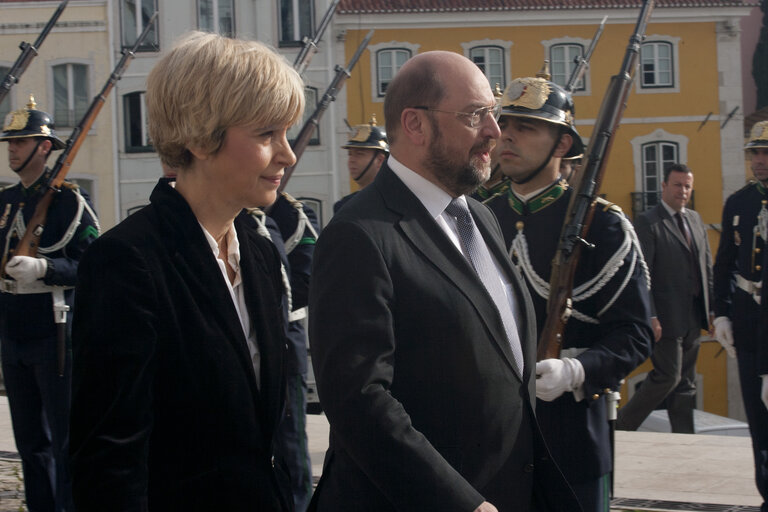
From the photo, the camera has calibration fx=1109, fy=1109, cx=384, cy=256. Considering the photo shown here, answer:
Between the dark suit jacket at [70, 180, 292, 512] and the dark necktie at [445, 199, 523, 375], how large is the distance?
0.65m

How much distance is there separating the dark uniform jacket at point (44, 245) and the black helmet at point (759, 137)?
408 centimetres

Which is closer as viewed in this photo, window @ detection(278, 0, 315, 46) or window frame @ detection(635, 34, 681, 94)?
window @ detection(278, 0, 315, 46)

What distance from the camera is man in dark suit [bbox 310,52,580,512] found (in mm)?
2451

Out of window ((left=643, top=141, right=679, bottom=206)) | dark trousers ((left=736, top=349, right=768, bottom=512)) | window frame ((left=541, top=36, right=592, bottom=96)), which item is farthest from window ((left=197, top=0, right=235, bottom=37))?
dark trousers ((left=736, top=349, right=768, bottom=512))

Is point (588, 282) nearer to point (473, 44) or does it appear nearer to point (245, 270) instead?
point (245, 270)

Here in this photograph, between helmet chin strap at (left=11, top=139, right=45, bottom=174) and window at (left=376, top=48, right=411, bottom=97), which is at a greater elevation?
window at (left=376, top=48, right=411, bottom=97)

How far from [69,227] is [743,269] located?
150 inches

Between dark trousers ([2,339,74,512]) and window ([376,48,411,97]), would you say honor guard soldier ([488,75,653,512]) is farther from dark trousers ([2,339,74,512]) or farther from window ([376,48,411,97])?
window ([376,48,411,97])

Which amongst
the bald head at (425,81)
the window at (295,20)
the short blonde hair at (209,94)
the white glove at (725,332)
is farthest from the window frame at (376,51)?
the short blonde hair at (209,94)

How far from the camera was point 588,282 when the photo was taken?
395 centimetres

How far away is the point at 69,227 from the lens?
5.96 metres

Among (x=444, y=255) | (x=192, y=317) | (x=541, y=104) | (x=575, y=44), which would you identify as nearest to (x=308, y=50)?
(x=541, y=104)

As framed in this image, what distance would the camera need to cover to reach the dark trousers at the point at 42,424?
5.52 metres

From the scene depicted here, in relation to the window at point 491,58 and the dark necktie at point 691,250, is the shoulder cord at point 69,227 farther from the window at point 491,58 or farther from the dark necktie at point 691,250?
the window at point 491,58
